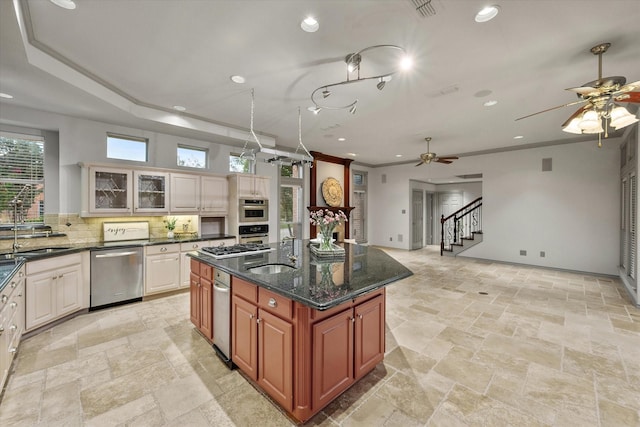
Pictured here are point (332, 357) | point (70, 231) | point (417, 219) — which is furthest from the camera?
point (417, 219)

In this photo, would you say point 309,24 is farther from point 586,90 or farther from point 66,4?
point 586,90

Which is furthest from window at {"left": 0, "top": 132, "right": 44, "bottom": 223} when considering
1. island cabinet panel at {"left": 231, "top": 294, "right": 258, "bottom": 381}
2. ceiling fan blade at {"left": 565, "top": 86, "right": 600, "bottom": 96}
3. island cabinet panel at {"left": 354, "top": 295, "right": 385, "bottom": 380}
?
ceiling fan blade at {"left": 565, "top": 86, "right": 600, "bottom": 96}

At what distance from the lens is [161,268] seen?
4.16 metres

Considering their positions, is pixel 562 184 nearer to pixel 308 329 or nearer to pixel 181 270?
pixel 308 329

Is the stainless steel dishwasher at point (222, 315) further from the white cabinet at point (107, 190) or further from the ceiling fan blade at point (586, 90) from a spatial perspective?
the ceiling fan blade at point (586, 90)

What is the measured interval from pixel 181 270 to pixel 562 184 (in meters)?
8.07

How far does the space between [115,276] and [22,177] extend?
189 cm

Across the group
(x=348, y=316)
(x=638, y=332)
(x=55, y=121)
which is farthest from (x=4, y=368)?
(x=638, y=332)

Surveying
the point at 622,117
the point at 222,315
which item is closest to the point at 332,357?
the point at 222,315

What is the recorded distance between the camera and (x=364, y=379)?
2.28m

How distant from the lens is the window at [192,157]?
16.7ft

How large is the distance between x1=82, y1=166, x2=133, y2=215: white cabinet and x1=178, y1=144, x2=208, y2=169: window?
1.09 meters

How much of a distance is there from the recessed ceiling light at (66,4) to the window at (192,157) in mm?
3163

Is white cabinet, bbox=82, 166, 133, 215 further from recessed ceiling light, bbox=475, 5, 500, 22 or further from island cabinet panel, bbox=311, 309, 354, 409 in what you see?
recessed ceiling light, bbox=475, 5, 500, 22
